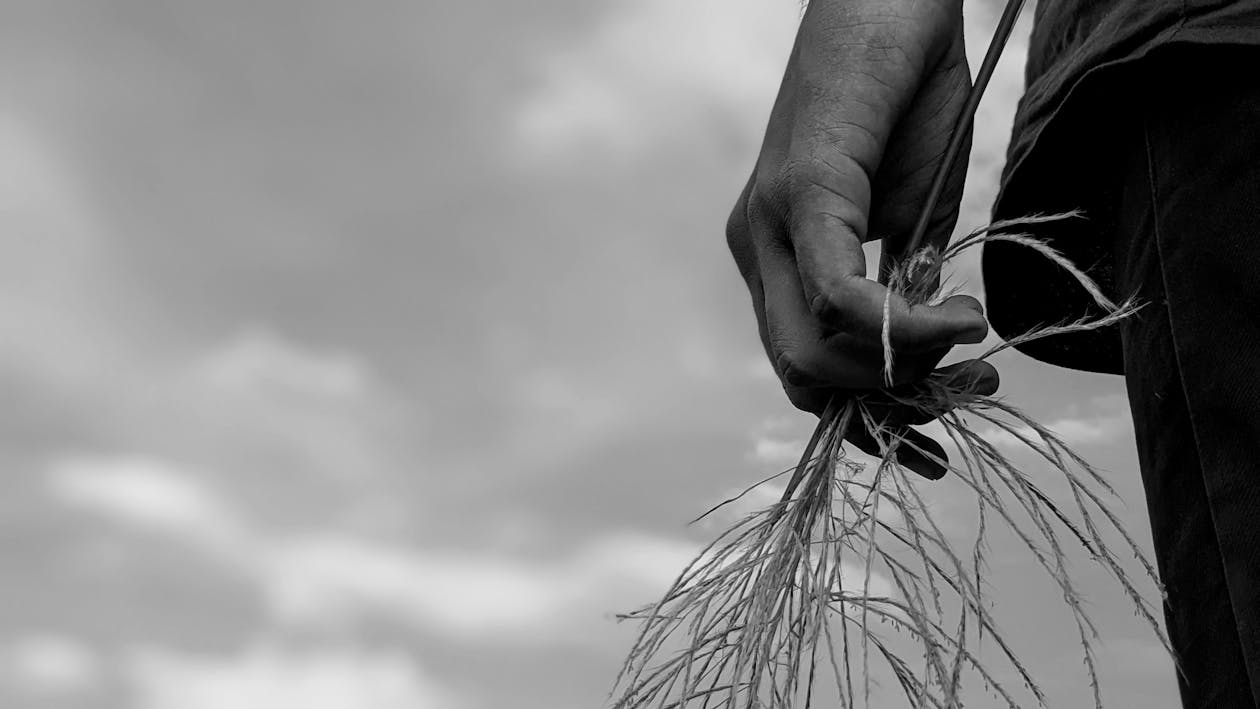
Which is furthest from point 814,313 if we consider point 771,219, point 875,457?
point 875,457

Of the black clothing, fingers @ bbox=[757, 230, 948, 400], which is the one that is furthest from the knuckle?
the black clothing

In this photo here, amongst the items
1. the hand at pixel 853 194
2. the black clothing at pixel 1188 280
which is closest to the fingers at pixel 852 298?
the hand at pixel 853 194

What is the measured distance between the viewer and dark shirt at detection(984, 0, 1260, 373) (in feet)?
4.31

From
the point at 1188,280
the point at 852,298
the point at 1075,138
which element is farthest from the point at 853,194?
the point at 1188,280

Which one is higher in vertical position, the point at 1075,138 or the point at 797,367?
the point at 1075,138

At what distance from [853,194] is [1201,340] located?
1.42ft

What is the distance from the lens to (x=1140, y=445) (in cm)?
150

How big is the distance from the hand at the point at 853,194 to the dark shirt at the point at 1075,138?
117 mm

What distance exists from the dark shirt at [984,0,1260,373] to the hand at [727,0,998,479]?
117 millimetres

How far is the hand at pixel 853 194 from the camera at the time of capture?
1.45 meters

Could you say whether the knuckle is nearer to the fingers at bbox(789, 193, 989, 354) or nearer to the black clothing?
the fingers at bbox(789, 193, 989, 354)

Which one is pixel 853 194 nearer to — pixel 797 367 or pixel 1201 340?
pixel 797 367

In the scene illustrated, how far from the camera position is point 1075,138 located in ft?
4.96

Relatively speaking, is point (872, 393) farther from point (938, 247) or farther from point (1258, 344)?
point (1258, 344)
